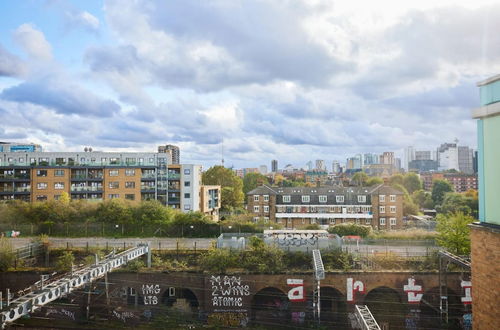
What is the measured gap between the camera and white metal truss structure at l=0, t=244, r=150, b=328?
1677 cm

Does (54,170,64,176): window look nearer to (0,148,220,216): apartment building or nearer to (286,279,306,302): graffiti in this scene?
(0,148,220,216): apartment building

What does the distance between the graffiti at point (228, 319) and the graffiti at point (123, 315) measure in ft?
16.6

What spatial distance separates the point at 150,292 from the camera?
27.7 meters

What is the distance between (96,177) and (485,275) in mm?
50463

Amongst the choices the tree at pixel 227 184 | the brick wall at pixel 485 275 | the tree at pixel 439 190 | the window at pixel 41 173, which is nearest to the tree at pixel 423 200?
the tree at pixel 439 190

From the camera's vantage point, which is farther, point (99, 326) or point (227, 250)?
point (227, 250)

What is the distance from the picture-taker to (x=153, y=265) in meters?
29.5

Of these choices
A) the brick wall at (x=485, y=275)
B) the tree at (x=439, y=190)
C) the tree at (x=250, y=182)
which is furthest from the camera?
the tree at (x=250, y=182)

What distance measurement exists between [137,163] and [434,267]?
A: 128 ft

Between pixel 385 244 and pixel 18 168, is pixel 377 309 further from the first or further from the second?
pixel 18 168

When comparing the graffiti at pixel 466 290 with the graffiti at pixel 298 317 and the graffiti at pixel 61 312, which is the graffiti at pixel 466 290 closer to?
the graffiti at pixel 298 317

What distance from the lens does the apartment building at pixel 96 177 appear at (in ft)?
176

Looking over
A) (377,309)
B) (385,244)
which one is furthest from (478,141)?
Answer: (385,244)

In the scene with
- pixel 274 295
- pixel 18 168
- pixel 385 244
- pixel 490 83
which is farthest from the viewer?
pixel 18 168
